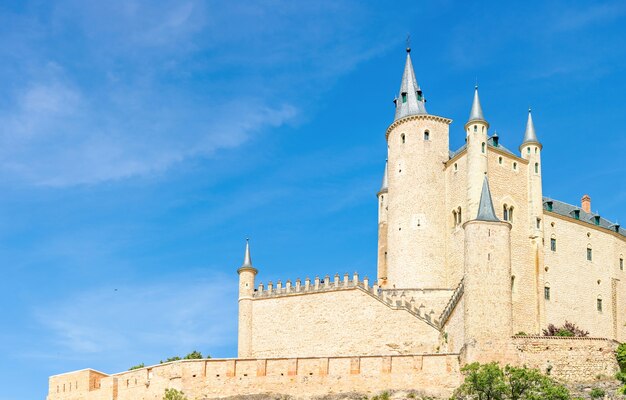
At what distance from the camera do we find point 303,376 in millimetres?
59188

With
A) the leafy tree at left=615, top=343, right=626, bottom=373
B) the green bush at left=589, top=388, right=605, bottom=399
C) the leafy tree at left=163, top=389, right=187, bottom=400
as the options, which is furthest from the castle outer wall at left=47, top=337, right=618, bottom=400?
the green bush at left=589, top=388, right=605, bottom=399

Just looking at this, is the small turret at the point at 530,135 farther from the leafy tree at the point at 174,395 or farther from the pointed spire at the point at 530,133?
the leafy tree at the point at 174,395

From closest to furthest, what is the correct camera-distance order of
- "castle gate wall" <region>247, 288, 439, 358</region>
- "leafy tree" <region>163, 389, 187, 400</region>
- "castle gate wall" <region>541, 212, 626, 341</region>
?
"leafy tree" <region>163, 389, 187, 400</region> → "castle gate wall" <region>247, 288, 439, 358</region> → "castle gate wall" <region>541, 212, 626, 341</region>

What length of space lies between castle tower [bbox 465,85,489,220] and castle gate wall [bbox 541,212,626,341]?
20.1 ft

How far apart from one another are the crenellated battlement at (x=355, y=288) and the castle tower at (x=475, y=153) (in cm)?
660

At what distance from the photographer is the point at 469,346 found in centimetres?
5678

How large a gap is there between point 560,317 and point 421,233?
10112mm

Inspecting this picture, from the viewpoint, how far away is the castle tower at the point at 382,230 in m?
74.3

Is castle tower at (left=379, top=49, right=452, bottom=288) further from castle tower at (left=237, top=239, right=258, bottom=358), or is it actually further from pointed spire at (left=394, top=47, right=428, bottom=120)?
castle tower at (left=237, top=239, right=258, bottom=358)

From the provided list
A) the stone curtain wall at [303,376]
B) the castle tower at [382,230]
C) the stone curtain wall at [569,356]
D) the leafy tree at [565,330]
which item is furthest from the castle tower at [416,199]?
the stone curtain wall at [569,356]

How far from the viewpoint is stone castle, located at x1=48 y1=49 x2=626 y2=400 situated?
57.7 m

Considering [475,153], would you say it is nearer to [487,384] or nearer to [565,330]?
[565,330]

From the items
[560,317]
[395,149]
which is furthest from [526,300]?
[395,149]

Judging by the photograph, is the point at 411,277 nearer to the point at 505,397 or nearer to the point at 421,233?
the point at 421,233
